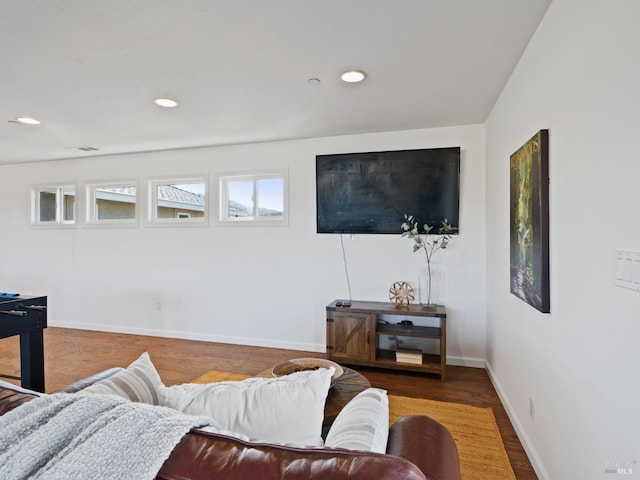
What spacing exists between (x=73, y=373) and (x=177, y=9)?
3.33 m

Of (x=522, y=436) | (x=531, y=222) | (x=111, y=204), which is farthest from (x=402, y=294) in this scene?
(x=111, y=204)

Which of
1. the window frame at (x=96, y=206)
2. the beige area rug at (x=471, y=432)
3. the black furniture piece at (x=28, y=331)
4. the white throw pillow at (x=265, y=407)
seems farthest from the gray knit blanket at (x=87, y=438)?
the window frame at (x=96, y=206)

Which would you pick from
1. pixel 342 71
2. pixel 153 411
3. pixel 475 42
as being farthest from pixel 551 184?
pixel 153 411

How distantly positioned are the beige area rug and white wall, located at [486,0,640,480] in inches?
7.6

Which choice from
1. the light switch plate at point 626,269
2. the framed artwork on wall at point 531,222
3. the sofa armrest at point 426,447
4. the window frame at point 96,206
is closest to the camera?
the sofa armrest at point 426,447

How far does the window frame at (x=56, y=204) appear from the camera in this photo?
4.81 m

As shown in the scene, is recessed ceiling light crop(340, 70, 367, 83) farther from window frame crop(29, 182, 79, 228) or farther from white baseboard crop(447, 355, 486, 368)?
window frame crop(29, 182, 79, 228)

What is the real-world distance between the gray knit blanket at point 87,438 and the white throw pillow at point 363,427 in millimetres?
384

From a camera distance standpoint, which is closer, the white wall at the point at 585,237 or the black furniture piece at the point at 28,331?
the white wall at the point at 585,237

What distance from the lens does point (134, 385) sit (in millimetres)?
1062

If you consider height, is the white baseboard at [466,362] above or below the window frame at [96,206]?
below

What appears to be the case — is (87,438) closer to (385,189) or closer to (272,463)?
(272,463)

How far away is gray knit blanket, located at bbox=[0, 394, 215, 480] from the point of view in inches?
24.8

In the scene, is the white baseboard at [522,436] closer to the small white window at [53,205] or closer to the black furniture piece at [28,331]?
the black furniture piece at [28,331]
